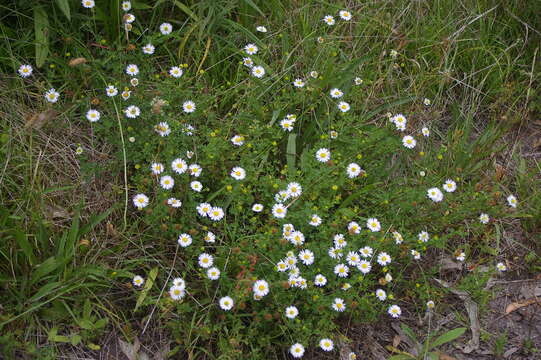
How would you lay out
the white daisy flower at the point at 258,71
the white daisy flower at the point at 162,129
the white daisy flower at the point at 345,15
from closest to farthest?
the white daisy flower at the point at 162,129
the white daisy flower at the point at 258,71
the white daisy flower at the point at 345,15

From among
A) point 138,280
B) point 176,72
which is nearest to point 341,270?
point 138,280

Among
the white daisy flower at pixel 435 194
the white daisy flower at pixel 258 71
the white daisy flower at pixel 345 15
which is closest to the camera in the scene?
the white daisy flower at pixel 435 194

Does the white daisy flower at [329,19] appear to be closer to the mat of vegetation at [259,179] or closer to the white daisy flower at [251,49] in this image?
the mat of vegetation at [259,179]

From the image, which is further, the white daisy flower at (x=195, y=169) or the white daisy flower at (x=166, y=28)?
the white daisy flower at (x=166, y=28)

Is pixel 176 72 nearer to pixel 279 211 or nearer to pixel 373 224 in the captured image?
pixel 279 211

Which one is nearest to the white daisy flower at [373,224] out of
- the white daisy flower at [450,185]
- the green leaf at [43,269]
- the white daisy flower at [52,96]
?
the white daisy flower at [450,185]

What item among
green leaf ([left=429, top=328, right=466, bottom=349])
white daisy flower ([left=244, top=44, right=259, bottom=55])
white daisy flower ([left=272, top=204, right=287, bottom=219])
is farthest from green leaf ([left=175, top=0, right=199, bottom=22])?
green leaf ([left=429, top=328, right=466, bottom=349])

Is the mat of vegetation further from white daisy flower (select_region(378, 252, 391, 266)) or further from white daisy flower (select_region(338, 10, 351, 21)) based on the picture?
white daisy flower (select_region(338, 10, 351, 21))
